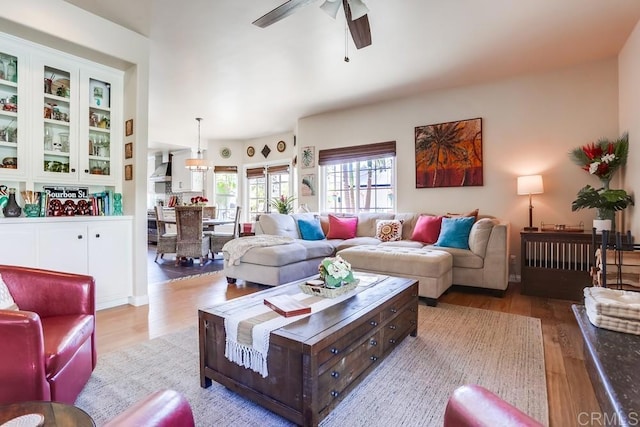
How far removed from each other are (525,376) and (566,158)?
3.16 metres

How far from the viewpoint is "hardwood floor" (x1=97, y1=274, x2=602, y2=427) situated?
1.64m

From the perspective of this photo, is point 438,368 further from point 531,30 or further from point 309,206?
point 309,206

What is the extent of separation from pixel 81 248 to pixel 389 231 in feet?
11.9

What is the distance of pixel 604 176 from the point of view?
3.45 m

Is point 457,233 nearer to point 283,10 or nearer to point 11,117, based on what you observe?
point 283,10

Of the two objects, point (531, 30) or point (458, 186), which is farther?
point (458, 186)

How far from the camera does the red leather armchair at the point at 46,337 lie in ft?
4.00

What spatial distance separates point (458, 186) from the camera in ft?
14.9

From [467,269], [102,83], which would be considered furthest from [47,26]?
[467,269]

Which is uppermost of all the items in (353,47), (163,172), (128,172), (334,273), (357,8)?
(353,47)

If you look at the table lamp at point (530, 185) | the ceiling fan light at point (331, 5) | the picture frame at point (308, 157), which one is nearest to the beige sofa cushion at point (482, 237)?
the table lamp at point (530, 185)

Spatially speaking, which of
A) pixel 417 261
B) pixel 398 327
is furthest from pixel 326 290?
pixel 417 261

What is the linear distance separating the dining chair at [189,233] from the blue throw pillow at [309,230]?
168cm

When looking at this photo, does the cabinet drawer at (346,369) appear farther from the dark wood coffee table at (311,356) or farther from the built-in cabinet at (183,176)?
the built-in cabinet at (183,176)
